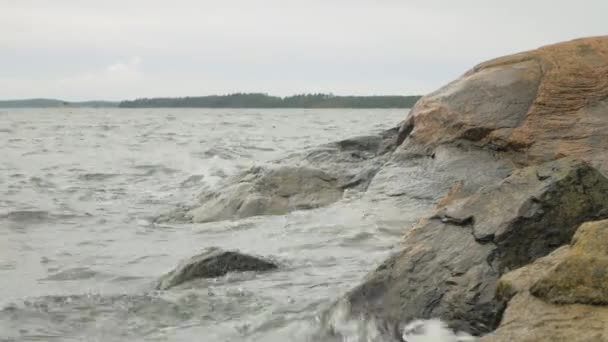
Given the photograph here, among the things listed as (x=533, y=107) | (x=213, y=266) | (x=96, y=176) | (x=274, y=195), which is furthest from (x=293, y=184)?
(x=96, y=176)

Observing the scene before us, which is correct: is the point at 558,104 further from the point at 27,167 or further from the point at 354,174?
the point at 27,167

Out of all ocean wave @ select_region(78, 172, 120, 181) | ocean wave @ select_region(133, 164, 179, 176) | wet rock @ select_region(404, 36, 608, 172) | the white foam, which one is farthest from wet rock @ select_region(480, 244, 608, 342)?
ocean wave @ select_region(133, 164, 179, 176)

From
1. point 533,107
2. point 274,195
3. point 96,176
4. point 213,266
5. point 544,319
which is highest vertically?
point 533,107

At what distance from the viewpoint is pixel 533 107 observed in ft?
26.2

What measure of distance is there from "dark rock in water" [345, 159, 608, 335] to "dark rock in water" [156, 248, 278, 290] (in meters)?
1.79

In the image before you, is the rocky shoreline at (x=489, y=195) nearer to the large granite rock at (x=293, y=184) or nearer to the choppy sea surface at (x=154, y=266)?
the large granite rock at (x=293, y=184)

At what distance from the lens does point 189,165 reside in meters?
18.6

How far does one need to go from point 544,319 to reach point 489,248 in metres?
1.22

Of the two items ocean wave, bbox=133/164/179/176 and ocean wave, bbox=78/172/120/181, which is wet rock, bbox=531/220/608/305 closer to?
ocean wave, bbox=78/172/120/181

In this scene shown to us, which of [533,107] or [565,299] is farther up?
[533,107]

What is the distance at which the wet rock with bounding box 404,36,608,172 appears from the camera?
299 inches

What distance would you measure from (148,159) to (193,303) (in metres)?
15.6

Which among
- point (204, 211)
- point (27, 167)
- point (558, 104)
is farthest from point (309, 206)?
point (27, 167)

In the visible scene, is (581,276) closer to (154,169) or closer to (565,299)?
(565,299)
